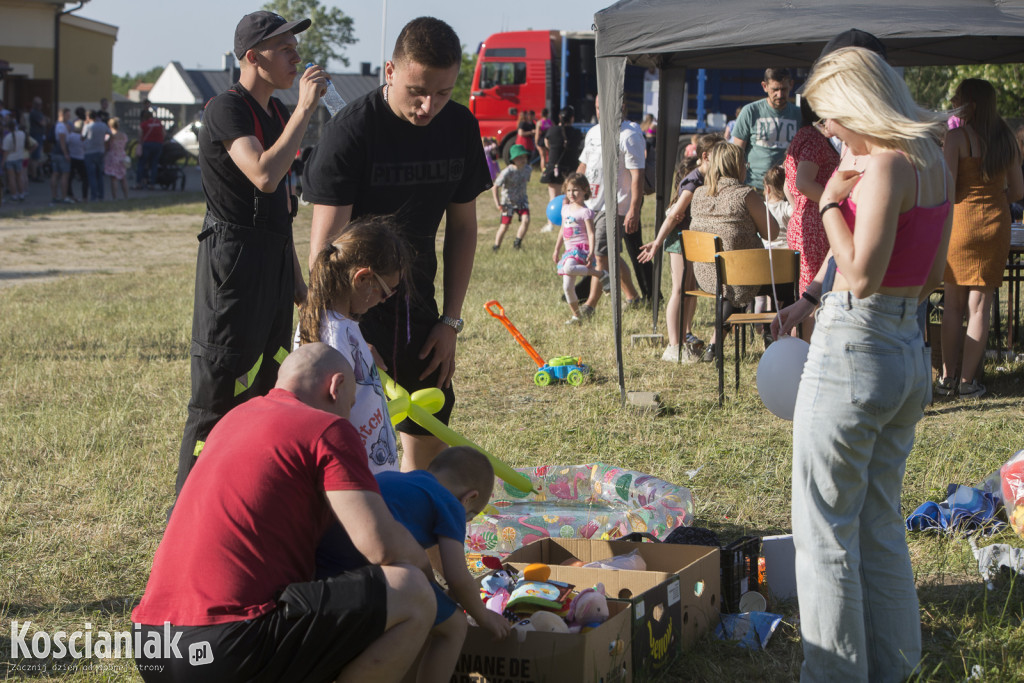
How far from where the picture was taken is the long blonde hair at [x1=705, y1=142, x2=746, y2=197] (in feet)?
23.1

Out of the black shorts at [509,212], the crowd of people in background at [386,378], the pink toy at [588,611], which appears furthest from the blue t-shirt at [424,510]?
the black shorts at [509,212]

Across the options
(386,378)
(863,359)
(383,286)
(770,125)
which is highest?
(770,125)

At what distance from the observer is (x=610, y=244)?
21.5ft

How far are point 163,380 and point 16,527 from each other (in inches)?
111

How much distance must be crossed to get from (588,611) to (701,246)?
165 inches

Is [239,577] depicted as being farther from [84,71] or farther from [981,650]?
[84,71]

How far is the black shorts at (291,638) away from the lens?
7.38 feet

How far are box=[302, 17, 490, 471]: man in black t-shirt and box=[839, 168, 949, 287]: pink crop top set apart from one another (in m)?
1.48

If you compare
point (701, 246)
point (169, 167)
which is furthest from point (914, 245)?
point (169, 167)

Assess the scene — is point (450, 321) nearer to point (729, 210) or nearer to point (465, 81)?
point (729, 210)

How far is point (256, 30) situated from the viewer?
376 cm

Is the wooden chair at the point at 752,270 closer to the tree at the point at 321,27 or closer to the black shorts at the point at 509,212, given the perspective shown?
the black shorts at the point at 509,212

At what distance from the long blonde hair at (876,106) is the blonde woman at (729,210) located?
4.40 meters

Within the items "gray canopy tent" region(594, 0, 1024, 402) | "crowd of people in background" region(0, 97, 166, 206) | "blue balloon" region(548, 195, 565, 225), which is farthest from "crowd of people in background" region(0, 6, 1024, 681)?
"crowd of people in background" region(0, 97, 166, 206)
